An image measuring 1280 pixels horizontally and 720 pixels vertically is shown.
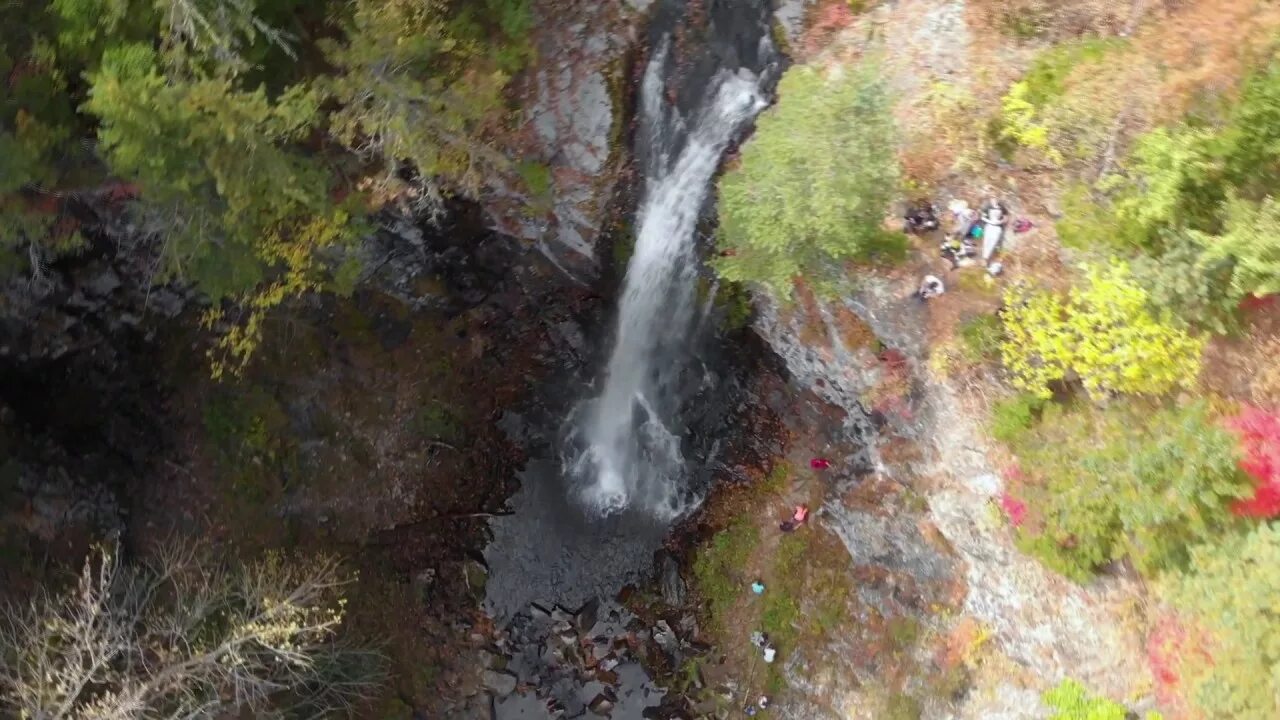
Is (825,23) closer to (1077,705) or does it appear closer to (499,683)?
(1077,705)

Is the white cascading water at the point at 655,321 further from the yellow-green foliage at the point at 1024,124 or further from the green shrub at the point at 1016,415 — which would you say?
the green shrub at the point at 1016,415

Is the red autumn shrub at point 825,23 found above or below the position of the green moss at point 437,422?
above

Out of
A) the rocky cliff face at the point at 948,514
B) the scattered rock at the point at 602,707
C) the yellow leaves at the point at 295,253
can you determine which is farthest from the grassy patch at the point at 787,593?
the yellow leaves at the point at 295,253

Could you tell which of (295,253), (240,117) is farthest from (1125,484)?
(295,253)

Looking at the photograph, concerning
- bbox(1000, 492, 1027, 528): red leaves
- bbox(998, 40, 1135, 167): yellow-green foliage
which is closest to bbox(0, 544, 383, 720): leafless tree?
bbox(1000, 492, 1027, 528): red leaves

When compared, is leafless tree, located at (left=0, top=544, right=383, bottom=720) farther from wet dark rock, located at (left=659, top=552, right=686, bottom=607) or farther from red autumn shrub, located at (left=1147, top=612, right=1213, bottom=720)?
red autumn shrub, located at (left=1147, top=612, right=1213, bottom=720)

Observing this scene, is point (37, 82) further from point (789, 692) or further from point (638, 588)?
point (789, 692)
